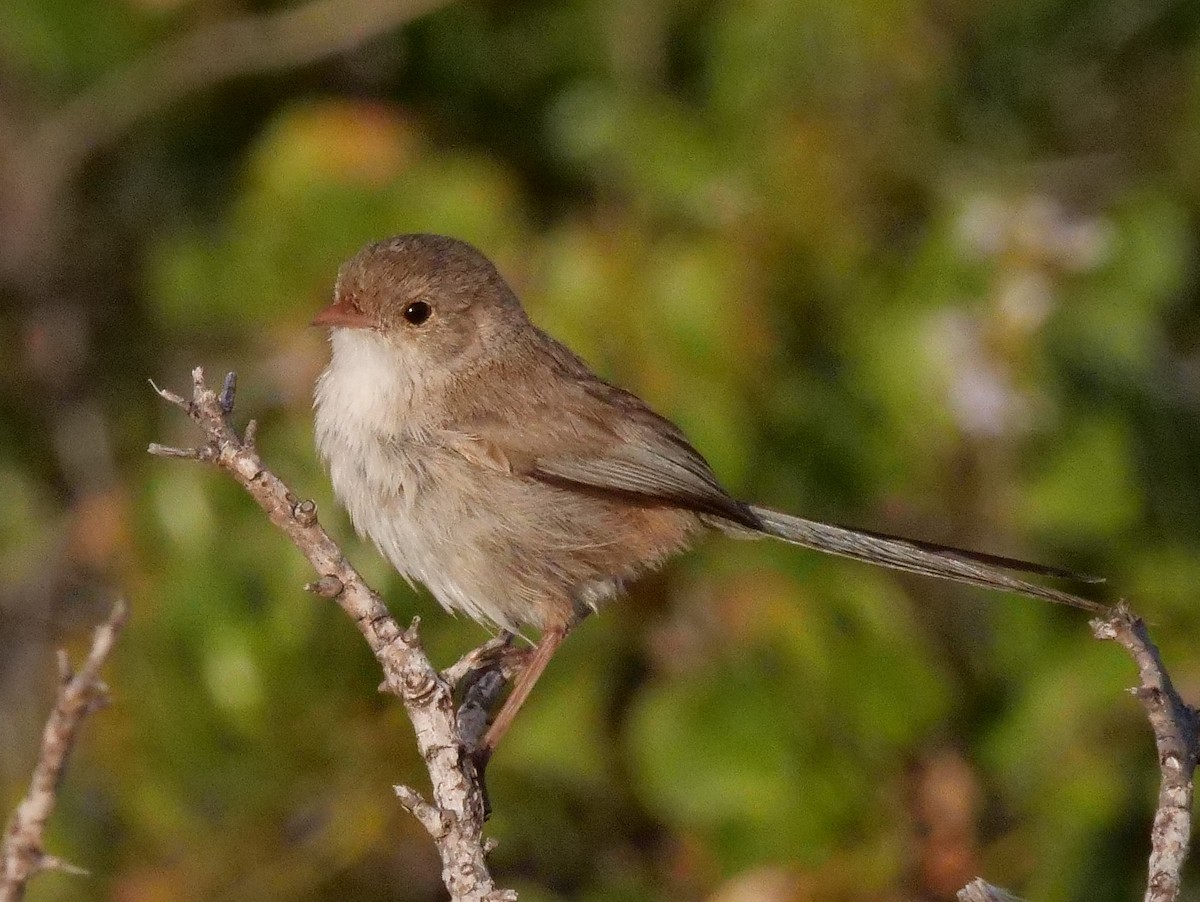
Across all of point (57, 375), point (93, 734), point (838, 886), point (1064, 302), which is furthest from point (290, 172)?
point (838, 886)

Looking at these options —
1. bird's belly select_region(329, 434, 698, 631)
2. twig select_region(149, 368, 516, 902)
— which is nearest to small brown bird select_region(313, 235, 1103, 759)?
bird's belly select_region(329, 434, 698, 631)

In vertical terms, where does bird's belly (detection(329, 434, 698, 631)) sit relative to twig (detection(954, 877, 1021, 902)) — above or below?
above

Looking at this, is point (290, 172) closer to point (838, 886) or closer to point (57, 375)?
point (57, 375)

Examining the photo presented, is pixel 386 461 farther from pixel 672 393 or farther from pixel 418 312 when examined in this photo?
pixel 672 393

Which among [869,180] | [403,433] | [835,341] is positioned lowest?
[403,433]

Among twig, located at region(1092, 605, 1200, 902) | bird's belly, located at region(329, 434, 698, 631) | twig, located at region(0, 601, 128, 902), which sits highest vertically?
bird's belly, located at region(329, 434, 698, 631)

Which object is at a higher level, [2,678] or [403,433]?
[2,678]

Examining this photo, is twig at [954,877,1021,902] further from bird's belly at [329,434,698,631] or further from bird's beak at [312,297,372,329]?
bird's beak at [312,297,372,329]

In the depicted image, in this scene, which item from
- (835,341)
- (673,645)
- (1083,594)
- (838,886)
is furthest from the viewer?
(835,341)
